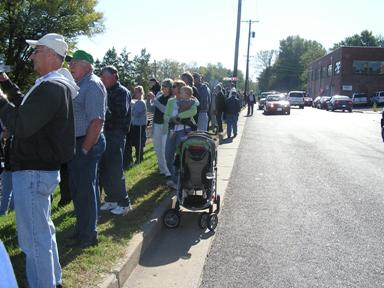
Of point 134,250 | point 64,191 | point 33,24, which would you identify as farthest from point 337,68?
point 134,250

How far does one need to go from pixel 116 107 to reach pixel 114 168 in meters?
0.78

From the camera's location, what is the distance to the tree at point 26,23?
35000mm

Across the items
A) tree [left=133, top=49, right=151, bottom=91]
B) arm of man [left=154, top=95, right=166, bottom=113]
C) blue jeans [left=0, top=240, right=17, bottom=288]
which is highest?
tree [left=133, top=49, right=151, bottom=91]

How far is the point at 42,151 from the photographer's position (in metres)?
3.50

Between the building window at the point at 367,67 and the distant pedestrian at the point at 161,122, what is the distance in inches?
2442

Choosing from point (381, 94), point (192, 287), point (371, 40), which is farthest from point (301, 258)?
point (371, 40)

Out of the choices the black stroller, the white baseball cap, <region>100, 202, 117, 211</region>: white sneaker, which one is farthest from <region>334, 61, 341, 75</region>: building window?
the white baseball cap

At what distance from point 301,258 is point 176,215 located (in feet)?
5.79

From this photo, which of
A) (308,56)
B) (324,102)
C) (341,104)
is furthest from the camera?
(308,56)

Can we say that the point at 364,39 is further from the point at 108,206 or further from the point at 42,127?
the point at 42,127

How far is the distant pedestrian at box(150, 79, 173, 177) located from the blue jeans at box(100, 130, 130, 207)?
220 cm

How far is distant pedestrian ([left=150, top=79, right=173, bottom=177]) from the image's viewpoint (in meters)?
8.95

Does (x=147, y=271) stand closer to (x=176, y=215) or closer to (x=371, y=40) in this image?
(x=176, y=215)

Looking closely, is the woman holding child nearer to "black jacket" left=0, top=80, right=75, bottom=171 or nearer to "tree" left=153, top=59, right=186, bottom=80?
"black jacket" left=0, top=80, right=75, bottom=171
